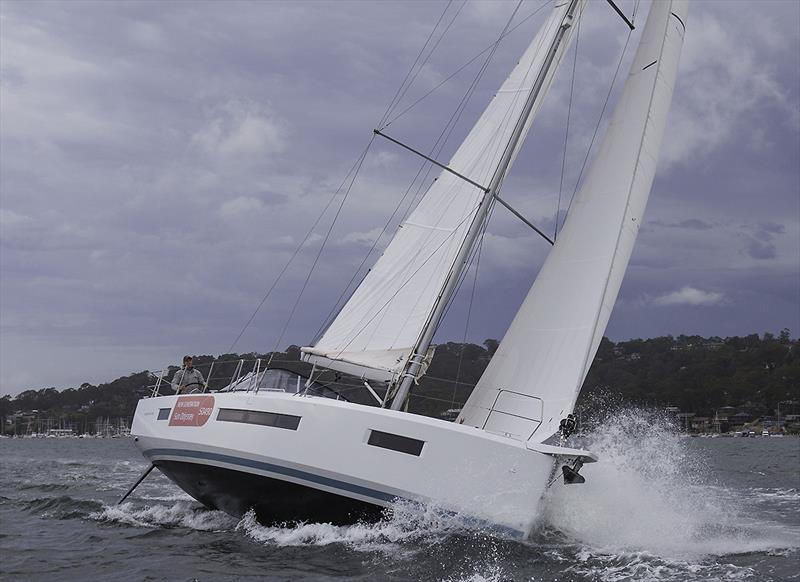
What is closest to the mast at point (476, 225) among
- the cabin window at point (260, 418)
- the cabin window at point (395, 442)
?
the cabin window at point (395, 442)

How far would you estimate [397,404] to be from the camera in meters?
12.0

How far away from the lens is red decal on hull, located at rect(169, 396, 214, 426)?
1228 centimetres

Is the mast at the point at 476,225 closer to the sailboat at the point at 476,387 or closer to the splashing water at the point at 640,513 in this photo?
the sailboat at the point at 476,387

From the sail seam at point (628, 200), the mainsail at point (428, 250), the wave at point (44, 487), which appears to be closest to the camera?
the sail seam at point (628, 200)

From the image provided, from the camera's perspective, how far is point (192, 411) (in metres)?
12.6

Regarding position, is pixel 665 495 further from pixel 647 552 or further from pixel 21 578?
pixel 21 578

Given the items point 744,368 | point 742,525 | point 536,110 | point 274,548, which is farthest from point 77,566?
point 744,368

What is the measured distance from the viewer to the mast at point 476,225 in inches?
491

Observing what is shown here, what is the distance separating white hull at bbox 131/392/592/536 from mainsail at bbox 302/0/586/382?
1.66 m

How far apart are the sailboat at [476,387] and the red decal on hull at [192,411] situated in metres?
0.03

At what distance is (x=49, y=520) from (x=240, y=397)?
16.8 ft

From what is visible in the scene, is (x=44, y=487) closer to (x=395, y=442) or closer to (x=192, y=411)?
(x=192, y=411)

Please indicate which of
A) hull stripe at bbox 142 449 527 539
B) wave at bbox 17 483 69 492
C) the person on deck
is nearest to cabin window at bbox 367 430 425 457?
hull stripe at bbox 142 449 527 539

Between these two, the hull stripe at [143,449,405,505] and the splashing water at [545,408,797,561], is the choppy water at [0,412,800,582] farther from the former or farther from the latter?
the hull stripe at [143,449,405,505]
